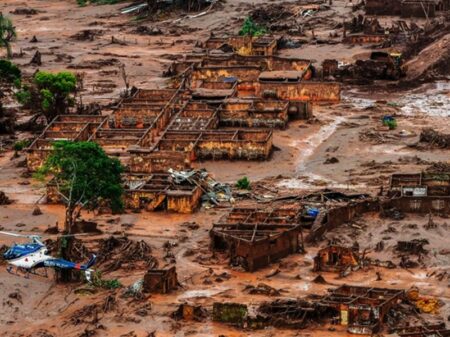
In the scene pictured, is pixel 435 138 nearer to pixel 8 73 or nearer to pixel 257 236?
pixel 257 236

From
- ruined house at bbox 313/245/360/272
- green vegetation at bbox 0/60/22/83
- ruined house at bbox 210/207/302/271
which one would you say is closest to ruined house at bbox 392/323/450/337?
ruined house at bbox 313/245/360/272

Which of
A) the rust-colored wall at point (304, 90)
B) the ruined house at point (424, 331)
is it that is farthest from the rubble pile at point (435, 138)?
the ruined house at point (424, 331)

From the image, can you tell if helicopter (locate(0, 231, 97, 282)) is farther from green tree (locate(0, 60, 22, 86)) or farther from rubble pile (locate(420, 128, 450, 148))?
green tree (locate(0, 60, 22, 86))

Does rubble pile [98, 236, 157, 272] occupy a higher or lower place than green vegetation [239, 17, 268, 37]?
lower

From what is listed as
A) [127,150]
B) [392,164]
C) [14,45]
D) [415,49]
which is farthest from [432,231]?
[14,45]

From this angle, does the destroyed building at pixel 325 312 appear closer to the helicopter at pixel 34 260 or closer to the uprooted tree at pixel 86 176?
the helicopter at pixel 34 260

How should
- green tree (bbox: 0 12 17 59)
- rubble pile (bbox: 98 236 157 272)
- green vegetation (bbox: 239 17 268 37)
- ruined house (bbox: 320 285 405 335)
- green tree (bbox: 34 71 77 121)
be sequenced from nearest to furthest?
ruined house (bbox: 320 285 405 335)
rubble pile (bbox: 98 236 157 272)
green tree (bbox: 34 71 77 121)
green tree (bbox: 0 12 17 59)
green vegetation (bbox: 239 17 268 37)

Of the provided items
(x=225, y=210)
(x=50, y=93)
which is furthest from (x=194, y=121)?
(x=225, y=210)
